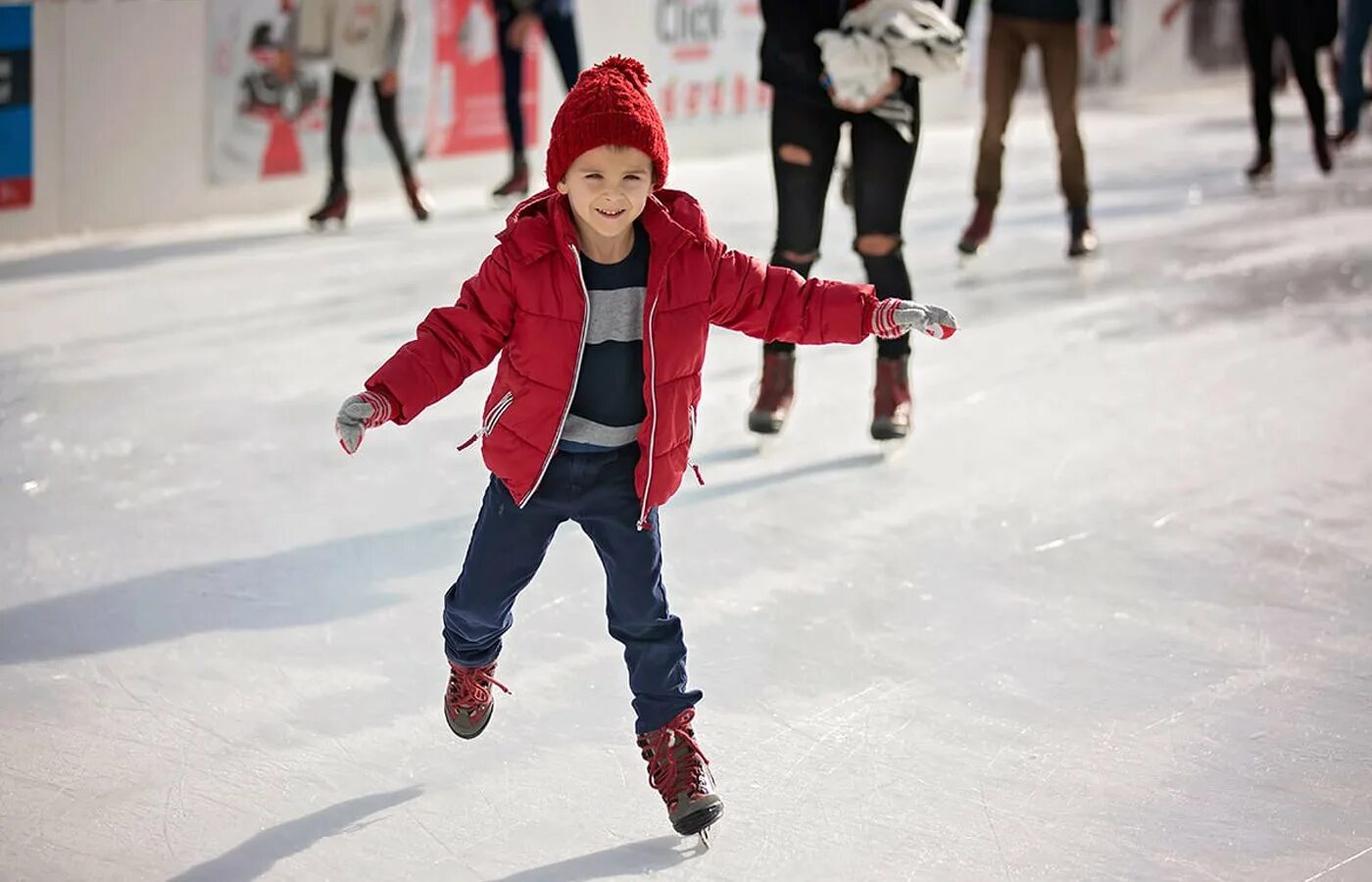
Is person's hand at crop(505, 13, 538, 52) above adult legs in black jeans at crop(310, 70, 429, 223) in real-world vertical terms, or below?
above

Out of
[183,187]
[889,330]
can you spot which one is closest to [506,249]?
[889,330]

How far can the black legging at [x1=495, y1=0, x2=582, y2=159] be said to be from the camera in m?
7.36

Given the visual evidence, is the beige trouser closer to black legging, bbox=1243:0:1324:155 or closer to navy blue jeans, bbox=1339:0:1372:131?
black legging, bbox=1243:0:1324:155

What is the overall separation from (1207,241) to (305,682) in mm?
5028

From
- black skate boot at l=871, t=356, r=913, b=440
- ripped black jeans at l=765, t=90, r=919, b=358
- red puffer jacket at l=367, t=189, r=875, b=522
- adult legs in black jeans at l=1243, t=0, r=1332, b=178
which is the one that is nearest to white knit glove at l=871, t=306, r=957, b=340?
red puffer jacket at l=367, t=189, r=875, b=522

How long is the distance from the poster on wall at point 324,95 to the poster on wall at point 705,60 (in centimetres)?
83

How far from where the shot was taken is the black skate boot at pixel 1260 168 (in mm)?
8453

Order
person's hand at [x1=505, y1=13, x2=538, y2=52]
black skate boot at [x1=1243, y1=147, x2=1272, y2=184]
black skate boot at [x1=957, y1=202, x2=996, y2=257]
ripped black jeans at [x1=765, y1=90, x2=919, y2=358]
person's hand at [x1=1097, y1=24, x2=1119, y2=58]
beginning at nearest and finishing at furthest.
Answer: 1. ripped black jeans at [x1=765, y1=90, x2=919, y2=358]
2. black skate boot at [x1=957, y1=202, x2=996, y2=257]
3. person's hand at [x1=1097, y1=24, x2=1119, y2=58]
4. person's hand at [x1=505, y1=13, x2=538, y2=52]
5. black skate boot at [x1=1243, y1=147, x2=1272, y2=184]

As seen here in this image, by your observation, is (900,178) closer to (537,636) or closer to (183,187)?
(537,636)

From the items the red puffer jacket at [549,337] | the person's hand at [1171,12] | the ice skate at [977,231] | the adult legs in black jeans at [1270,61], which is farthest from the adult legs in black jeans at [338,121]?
the person's hand at [1171,12]

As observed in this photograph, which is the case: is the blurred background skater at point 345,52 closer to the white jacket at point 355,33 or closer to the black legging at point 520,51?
the white jacket at point 355,33

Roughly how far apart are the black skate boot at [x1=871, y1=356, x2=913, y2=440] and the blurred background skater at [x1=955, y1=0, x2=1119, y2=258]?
7.52 ft

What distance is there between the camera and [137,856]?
2.23 m

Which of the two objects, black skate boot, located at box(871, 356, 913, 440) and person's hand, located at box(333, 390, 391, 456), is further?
black skate boot, located at box(871, 356, 913, 440)
